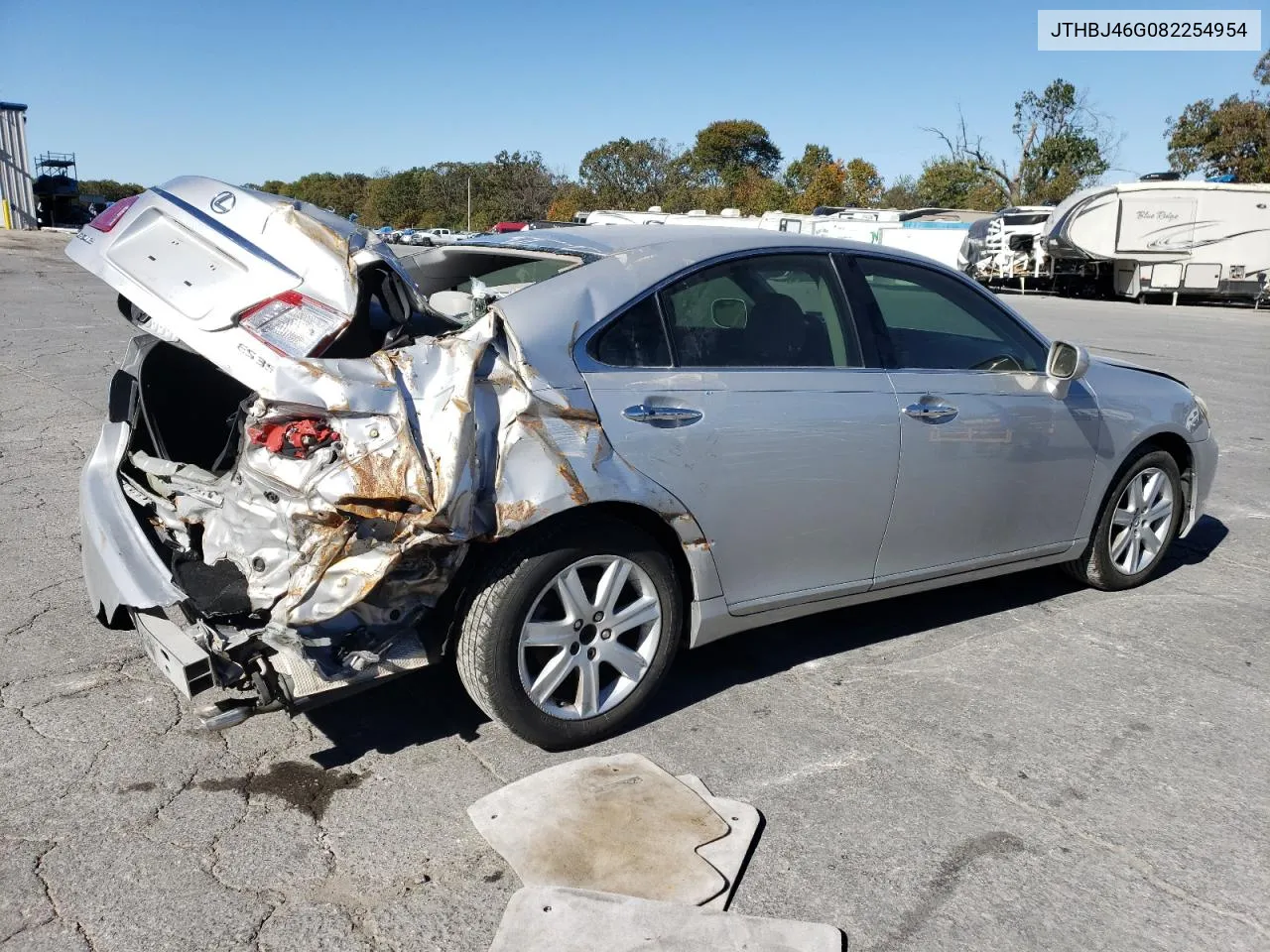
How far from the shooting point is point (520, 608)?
3211mm

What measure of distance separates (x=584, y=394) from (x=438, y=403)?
0.51 metres

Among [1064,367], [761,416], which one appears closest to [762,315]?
[761,416]

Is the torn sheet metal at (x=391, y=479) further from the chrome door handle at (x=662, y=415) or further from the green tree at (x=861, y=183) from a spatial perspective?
the green tree at (x=861, y=183)

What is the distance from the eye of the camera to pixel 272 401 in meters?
2.94

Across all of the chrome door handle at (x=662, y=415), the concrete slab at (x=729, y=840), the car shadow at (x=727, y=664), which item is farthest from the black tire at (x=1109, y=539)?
the concrete slab at (x=729, y=840)

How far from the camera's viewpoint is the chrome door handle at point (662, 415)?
3.37m

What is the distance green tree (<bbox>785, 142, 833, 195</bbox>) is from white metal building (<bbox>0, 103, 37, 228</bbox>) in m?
42.6

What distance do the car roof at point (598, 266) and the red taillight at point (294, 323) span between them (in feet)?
1.74

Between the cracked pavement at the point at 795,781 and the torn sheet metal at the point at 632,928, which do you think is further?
the cracked pavement at the point at 795,781

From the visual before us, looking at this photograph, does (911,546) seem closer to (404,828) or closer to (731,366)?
(731,366)

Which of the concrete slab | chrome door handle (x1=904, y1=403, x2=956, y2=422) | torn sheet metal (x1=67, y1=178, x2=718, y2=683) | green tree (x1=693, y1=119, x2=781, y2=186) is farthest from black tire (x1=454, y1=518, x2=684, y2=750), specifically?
green tree (x1=693, y1=119, x2=781, y2=186)

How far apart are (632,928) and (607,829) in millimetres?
432

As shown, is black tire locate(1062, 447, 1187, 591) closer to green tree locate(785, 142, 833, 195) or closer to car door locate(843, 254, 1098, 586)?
car door locate(843, 254, 1098, 586)

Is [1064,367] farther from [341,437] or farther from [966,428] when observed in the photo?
[341,437]
